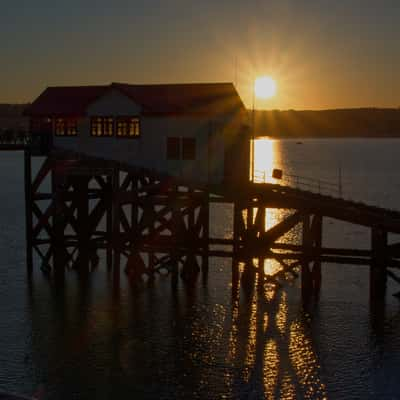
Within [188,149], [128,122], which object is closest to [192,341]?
[188,149]

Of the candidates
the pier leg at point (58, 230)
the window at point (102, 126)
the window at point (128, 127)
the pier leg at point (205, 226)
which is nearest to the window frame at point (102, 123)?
the window at point (102, 126)

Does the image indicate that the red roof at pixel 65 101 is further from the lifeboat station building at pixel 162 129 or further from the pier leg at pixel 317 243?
the pier leg at pixel 317 243

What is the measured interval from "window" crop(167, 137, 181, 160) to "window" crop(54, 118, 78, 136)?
5704 millimetres

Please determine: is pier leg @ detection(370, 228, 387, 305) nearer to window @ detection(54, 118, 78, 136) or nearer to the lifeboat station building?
the lifeboat station building

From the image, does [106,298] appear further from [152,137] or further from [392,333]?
[392,333]

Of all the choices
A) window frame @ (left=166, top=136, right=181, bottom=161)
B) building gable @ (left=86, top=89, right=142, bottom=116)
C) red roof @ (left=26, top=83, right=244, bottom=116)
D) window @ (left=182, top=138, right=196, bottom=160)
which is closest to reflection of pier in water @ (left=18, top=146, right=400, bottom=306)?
window frame @ (left=166, top=136, right=181, bottom=161)

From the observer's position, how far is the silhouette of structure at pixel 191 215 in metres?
28.8

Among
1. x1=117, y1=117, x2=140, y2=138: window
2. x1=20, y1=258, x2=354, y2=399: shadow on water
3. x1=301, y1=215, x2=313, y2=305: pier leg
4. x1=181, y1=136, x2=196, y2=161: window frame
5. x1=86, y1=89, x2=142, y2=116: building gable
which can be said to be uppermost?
x1=86, y1=89, x2=142, y2=116: building gable

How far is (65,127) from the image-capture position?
116 ft

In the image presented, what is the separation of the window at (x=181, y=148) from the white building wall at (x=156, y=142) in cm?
20

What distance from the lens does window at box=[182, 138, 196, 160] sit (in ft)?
105

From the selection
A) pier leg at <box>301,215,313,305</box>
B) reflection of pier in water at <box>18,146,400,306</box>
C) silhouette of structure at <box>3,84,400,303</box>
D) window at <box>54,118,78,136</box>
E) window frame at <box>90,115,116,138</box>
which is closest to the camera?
reflection of pier in water at <box>18,146,400,306</box>

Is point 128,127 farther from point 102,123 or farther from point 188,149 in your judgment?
point 188,149

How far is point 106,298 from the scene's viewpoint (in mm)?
31141
